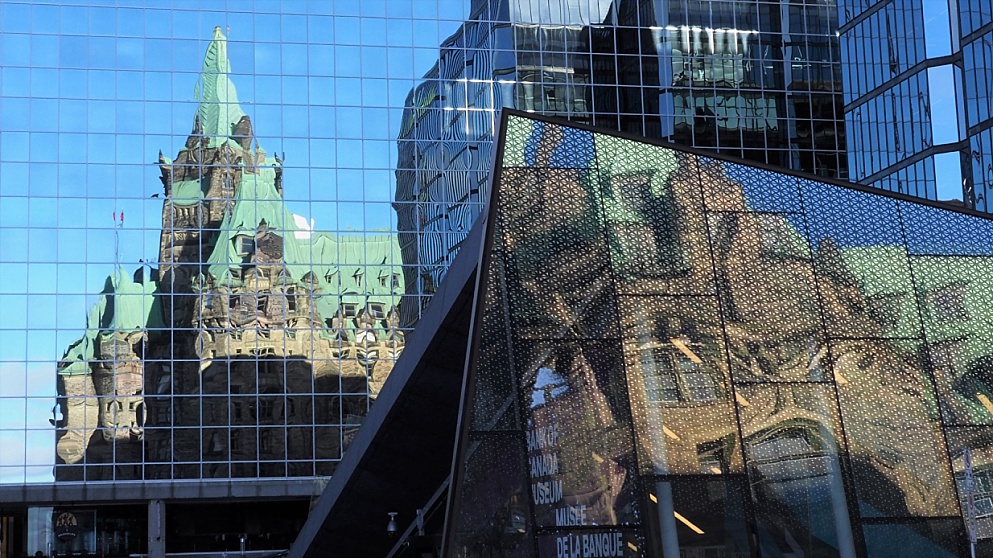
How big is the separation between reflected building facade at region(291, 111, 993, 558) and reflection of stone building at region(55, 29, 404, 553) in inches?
1533

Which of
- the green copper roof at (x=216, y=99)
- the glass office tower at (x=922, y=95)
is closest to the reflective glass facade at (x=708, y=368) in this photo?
the glass office tower at (x=922, y=95)

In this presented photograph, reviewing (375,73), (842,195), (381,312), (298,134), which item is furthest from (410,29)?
(842,195)

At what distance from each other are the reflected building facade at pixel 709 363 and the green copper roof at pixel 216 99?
41.1 metres

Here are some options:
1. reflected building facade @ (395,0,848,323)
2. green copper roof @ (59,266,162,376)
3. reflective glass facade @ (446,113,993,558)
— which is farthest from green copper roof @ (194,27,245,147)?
reflective glass facade @ (446,113,993,558)

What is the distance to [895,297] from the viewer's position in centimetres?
1936

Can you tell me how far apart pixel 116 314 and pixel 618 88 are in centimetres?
2266

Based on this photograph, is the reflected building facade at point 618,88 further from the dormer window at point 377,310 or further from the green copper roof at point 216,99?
the green copper roof at point 216,99

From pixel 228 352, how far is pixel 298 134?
926 cm

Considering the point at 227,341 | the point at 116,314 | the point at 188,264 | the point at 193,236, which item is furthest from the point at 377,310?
the point at 116,314

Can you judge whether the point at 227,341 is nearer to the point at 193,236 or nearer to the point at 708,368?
the point at 193,236

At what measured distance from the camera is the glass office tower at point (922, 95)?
54719 mm

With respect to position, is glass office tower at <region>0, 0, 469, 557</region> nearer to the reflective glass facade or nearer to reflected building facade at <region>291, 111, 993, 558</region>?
reflected building facade at <region>291, 111, 993, 558</region>

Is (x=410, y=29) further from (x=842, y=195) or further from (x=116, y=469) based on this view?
(x=842, y=195)

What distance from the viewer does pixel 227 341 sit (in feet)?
190
